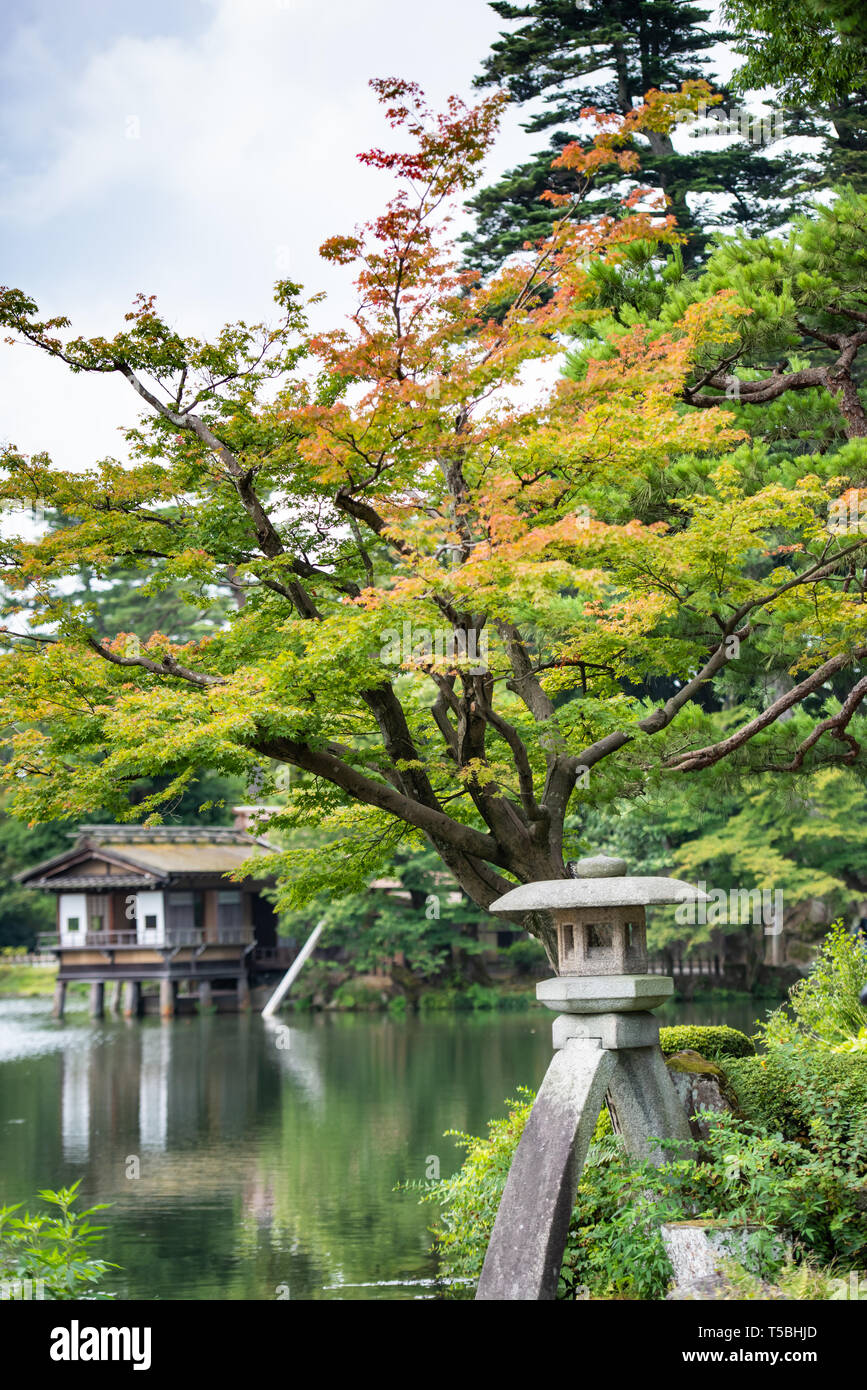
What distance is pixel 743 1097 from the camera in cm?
747

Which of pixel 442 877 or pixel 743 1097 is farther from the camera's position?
pixel 442 877

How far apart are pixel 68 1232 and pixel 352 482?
5573mm

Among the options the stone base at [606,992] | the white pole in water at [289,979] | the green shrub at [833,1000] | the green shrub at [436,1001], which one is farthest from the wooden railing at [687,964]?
the stone base at [606,992]

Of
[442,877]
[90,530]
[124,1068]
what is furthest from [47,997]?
[90,530]

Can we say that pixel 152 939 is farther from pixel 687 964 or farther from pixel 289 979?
pixel 687 964

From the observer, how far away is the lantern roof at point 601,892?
6.90 m

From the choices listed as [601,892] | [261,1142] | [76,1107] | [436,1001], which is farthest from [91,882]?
[601,892]

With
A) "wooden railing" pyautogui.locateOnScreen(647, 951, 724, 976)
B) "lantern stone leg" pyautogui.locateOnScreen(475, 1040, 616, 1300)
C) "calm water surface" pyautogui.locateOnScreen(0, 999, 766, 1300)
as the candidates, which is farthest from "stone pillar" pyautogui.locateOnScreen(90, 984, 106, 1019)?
"lantern stone leg" pyautogui.locateOnScreen(475, 1040, 616, 1300)

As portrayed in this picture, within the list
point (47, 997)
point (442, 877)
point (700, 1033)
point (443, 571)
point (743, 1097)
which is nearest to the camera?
point (743, 1097)

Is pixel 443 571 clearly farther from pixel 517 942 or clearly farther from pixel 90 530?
pixel 517 942

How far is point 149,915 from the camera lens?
32.2 meters

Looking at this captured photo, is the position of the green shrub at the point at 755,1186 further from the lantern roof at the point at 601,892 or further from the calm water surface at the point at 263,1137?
the calm water surface at the point at 263,1137
